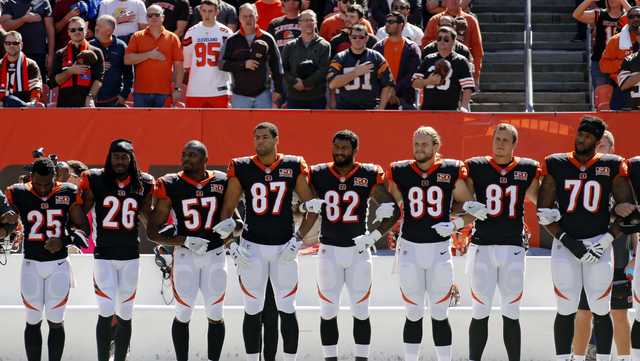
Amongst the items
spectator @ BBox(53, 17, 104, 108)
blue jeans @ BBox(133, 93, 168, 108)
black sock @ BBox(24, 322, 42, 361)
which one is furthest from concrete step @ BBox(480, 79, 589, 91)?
black sock @ BBox(24, 322, 42, 361)

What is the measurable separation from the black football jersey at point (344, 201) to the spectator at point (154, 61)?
14.0 ft

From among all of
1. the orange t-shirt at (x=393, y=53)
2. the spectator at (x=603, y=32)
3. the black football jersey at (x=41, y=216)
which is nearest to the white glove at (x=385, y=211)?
the black football jersey at (x=41, y=216)

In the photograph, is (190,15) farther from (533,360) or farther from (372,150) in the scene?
(533,360)

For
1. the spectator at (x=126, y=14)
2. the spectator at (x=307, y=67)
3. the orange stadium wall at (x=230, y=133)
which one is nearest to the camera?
the orange stadium wall at (x=230, y=133)

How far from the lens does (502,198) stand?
988 centimetres

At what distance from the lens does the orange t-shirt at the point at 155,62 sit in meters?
13.7

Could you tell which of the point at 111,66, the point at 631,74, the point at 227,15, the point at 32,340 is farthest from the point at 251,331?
the point at 227,15

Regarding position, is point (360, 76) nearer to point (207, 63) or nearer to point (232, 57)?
point (232, 57)

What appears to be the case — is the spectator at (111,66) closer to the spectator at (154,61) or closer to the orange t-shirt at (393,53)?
the spectator at (154,61)

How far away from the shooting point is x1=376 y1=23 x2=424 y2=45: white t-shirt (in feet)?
46.7

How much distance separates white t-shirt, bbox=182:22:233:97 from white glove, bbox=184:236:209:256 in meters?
4.25

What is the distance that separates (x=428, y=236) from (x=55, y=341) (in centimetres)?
304

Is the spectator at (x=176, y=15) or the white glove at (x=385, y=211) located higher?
the spectator at (x=176, y=15)

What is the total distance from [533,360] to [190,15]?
636 centimetres
